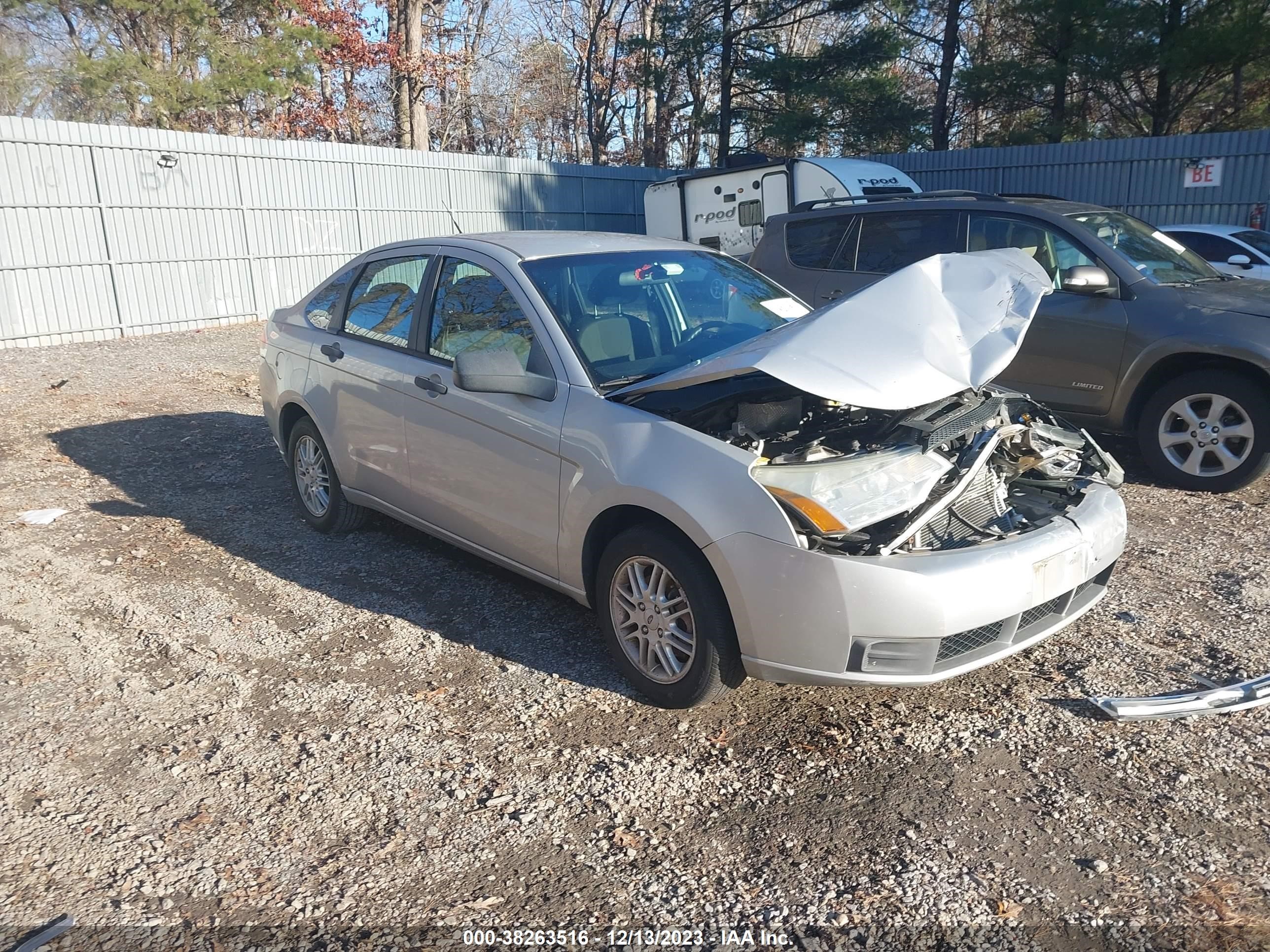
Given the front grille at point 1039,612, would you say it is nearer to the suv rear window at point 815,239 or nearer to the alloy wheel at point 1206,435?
the alloy wheel at point 1206,435

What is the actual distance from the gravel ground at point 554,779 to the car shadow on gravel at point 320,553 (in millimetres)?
33

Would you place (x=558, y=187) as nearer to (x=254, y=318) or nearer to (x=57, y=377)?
(x=254, y=318)

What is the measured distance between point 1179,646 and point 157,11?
81.3ft

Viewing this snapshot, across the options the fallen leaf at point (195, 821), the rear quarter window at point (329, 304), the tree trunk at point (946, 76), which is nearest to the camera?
the fallen leaf at point (195, 821)

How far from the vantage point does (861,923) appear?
9.04 ft

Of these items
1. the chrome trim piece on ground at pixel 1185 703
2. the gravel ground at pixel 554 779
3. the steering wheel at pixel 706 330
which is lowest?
the gravel ground at pixel 554 779

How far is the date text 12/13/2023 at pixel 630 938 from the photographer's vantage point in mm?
2699

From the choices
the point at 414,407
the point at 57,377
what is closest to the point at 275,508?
the point at 414,407

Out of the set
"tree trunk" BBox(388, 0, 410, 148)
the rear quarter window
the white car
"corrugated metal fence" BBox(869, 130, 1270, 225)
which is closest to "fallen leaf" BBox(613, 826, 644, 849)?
the rear quarter window

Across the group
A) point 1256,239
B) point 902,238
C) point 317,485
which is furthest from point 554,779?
point 1256,239

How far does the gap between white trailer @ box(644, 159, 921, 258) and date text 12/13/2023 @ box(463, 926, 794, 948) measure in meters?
11.9

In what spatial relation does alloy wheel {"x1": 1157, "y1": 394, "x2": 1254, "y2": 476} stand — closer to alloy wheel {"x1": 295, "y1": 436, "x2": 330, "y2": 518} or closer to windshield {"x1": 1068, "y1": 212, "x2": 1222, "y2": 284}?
windshield {"x1": 1068, "y1": 212, "x2": 1222, "y2": 284}

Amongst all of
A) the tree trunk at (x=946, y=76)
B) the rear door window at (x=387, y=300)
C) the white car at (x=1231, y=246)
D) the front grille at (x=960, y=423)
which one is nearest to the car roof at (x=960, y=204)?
the front grille at (x=960, y=423)

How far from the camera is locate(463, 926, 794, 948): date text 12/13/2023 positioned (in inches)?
106
